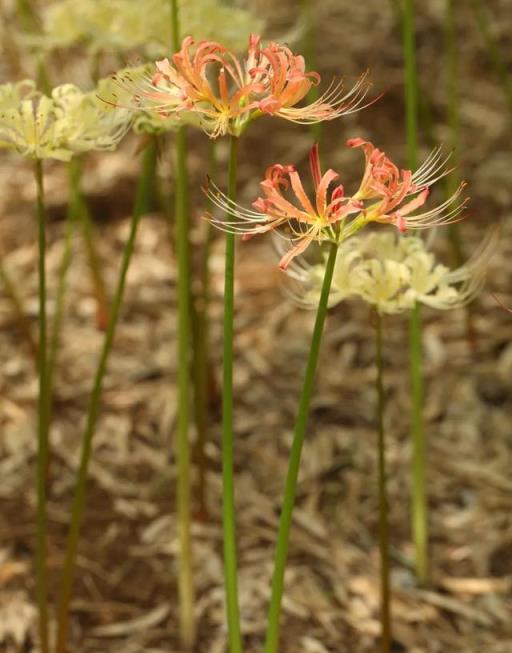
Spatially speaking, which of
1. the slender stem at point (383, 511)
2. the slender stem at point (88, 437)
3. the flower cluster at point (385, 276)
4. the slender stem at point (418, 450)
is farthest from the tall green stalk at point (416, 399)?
the slender stem at point (88, 437)

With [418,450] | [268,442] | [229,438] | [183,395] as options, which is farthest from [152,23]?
[268,442]

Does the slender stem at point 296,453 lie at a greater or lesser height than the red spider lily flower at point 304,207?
lesser

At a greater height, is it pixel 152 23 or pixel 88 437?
pixel 152 23

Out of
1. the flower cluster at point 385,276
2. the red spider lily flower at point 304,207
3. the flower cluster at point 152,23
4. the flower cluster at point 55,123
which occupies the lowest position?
the flower cluster at point 385,276

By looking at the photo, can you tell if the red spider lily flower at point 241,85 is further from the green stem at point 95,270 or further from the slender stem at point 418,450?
the green stem at point 95,270

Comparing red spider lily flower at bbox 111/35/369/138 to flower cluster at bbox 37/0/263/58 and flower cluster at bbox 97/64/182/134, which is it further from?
flower cluster at bbox 37/0/263/58

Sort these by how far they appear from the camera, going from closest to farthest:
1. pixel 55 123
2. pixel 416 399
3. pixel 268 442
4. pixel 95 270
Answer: pixel 55 123
pixel 416 399
pixel 268 442
pixel 95 270

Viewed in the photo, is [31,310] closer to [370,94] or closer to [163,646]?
[163,646]

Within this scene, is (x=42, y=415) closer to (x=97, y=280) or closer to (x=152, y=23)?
(x=152, y=23)
